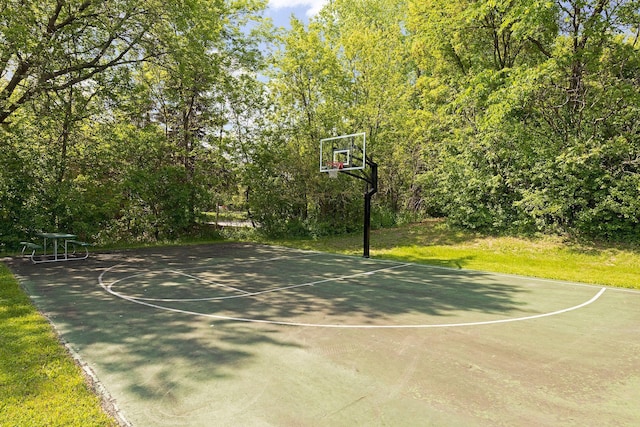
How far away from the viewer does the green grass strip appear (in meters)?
2.56

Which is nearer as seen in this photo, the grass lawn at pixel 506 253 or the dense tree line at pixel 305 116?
the grass lawn at pixel 506 253

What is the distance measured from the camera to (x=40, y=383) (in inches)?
120

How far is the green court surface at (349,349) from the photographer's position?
281cm

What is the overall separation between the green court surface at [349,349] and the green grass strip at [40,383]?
0.18m

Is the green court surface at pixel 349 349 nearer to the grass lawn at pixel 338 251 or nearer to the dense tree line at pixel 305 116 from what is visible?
the grass lawn at pixel 338 251

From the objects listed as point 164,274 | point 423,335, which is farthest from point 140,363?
point 164,274

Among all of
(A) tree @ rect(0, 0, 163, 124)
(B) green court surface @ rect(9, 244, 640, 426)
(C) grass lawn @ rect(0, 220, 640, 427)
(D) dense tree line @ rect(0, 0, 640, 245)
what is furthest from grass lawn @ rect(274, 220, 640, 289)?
(A) tree @ rect(0, 0, 163, 124)

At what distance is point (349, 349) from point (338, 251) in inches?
356

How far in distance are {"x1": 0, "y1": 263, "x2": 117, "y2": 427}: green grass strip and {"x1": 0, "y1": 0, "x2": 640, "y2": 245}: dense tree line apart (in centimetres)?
794

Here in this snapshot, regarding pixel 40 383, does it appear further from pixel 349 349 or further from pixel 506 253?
pixel 506 253

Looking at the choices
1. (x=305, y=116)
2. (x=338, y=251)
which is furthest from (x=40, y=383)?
(x=305, y=116)

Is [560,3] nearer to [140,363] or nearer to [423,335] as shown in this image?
[423,335]

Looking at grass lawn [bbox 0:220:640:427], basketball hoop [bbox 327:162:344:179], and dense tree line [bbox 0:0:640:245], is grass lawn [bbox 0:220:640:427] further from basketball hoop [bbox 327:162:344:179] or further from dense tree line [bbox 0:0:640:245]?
basketball hoop [bbox 327:162:344:179]

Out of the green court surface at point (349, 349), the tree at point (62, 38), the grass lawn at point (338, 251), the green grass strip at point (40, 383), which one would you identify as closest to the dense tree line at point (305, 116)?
the tree at point (62, 38)
